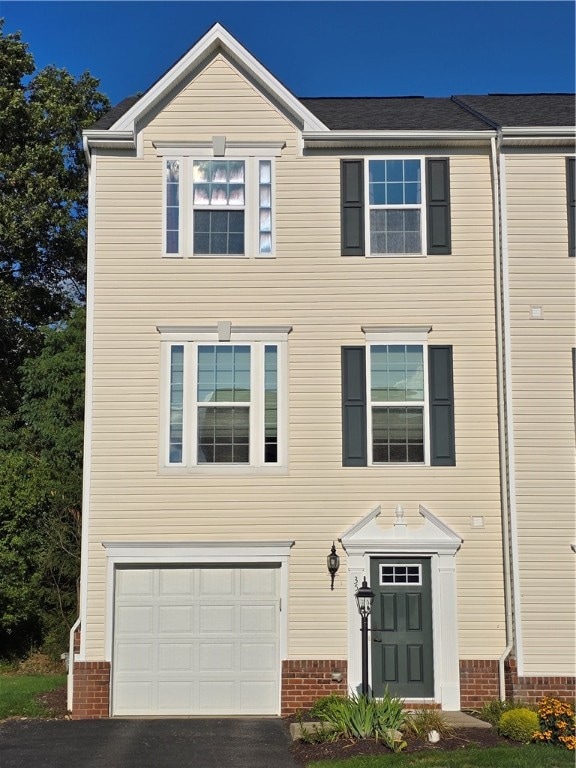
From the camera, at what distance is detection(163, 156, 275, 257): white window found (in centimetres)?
1502

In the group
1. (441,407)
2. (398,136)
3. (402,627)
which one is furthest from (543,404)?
(398,136)

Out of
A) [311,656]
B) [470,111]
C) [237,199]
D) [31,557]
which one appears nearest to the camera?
[311,656]


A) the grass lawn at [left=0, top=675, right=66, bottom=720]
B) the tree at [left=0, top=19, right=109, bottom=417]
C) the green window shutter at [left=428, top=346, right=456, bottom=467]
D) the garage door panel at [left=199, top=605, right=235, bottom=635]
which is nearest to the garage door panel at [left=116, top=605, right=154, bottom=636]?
the garage door panel at [left=199, top=605, right=235, bottom=635]

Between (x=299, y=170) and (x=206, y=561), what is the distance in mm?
6249

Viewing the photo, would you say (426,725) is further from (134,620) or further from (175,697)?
(134,620)

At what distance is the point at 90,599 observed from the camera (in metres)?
14.2

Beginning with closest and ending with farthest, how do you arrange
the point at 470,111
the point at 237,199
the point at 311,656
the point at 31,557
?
the point at 311,656
the point at 237,199
the point at 470,111
the point at 31,557

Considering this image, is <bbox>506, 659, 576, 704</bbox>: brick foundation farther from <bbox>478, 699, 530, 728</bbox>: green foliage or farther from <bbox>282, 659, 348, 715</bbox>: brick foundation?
<bbox>282, 659, 348, 715</bbox>: brick foundation

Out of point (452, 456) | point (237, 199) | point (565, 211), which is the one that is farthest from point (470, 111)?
point (452, 456)

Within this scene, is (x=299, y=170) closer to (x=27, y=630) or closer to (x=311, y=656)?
(x=311, y=656)

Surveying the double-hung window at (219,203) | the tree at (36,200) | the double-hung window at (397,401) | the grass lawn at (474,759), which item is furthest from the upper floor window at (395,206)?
the tree at (36,200)

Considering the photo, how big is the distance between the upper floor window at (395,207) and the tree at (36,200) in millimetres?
12776

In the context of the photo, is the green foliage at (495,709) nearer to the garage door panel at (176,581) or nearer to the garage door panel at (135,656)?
the garage door panel at (176,581)

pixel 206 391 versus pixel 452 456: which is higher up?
pixel 206 391
